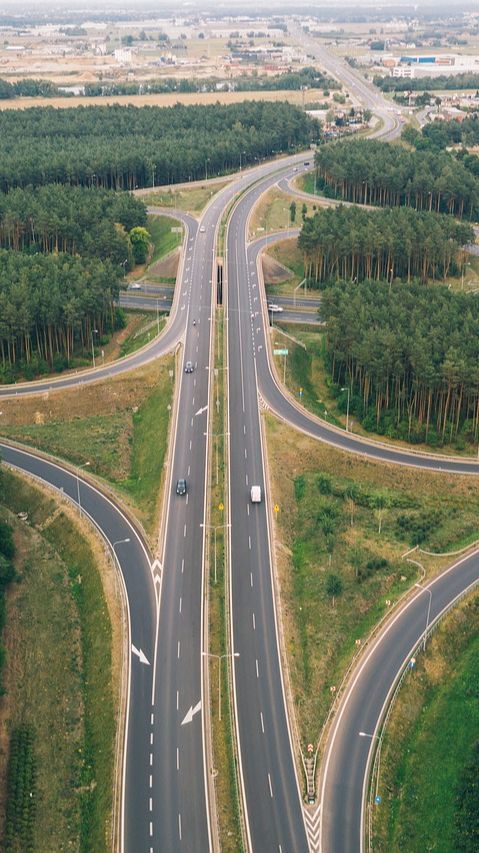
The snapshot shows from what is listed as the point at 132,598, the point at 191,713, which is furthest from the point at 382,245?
the point at 191,713

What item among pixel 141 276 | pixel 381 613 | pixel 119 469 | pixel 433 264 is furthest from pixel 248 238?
pixel 381 613

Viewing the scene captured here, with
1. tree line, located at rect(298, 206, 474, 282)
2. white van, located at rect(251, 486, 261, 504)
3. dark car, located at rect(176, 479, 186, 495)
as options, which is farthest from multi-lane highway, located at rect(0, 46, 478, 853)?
tree line, located at rect(298, 206, 474, 282)

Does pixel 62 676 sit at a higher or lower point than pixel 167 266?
lower

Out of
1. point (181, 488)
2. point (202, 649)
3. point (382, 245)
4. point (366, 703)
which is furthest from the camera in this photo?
point (382, 245)

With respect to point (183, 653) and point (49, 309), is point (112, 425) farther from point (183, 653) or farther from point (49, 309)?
point (183, 653)

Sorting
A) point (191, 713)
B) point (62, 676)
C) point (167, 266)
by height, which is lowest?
point (62, 676)

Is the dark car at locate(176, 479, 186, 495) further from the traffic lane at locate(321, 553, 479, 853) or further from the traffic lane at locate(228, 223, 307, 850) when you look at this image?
the traffic lane at locate(321, 553, 479, 853)

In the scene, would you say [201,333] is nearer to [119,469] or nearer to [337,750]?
[119,469]
